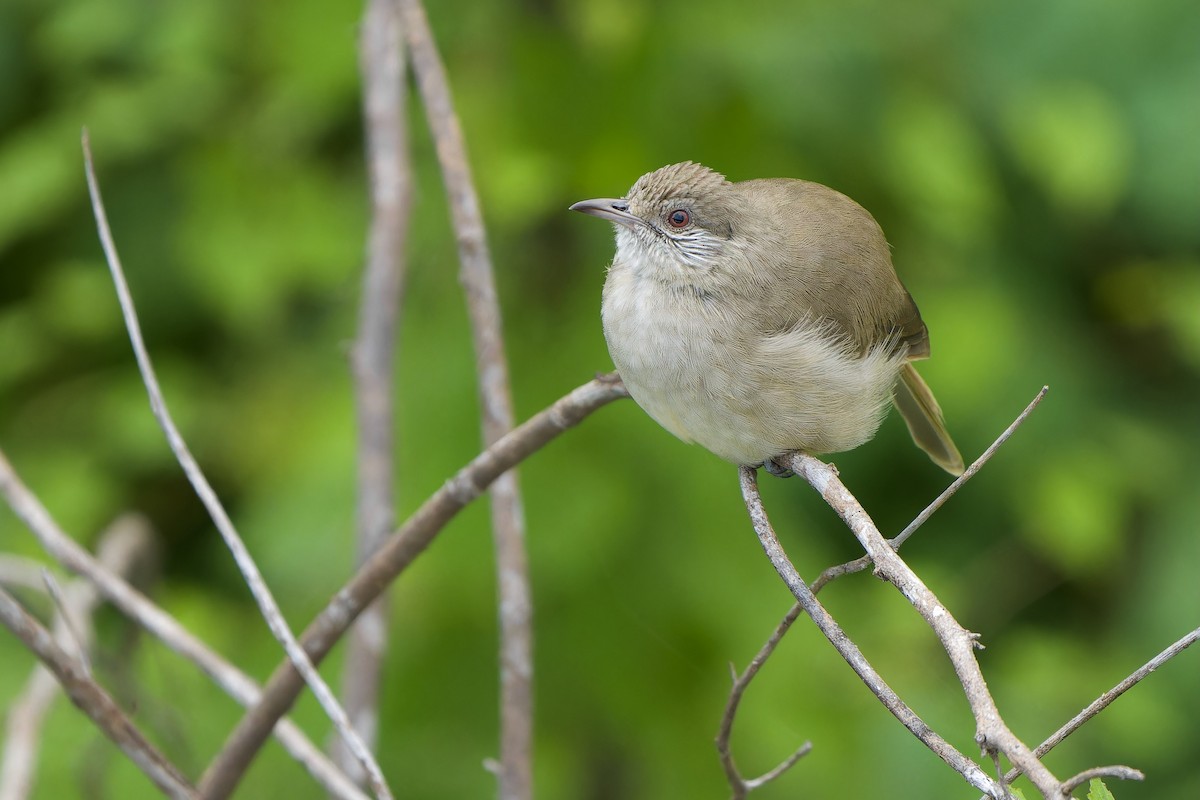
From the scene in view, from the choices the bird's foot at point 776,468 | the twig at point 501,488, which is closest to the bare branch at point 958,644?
the bird's foot at point 776,468

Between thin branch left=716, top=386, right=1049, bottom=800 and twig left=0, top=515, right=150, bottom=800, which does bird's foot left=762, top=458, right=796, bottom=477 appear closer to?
thin branch left=716, top=386, right=1049, bottom=800

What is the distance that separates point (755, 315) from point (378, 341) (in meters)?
0.94

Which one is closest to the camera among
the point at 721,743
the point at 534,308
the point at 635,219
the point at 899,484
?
the point at 721,743

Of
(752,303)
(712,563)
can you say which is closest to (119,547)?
(712,563)

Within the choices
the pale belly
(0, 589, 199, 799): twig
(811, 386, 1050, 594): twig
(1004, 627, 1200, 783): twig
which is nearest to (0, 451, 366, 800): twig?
(0, 589, 199, 799): twig

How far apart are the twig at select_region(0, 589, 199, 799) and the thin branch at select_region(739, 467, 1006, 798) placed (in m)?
1.01

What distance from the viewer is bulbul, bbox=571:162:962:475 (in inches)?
97.2

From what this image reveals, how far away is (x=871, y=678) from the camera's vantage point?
1.55 metres

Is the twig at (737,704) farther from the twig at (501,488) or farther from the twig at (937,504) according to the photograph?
the twig at (501,488)

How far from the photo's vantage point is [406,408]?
3.64 m

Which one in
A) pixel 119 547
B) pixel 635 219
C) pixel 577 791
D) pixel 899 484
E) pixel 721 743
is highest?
pixel 635 219

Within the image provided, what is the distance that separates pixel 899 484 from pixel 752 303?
1647mm

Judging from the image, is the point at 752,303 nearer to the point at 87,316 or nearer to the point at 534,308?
the point at 534,308

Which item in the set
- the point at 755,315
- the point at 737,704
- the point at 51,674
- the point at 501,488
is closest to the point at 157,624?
the point at 51,674
